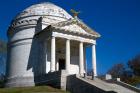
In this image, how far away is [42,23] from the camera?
4834 centimetres

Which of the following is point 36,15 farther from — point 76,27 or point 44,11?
point 76,27

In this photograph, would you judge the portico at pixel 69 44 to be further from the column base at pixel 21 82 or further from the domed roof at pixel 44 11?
the domed roof at pixel 44 11

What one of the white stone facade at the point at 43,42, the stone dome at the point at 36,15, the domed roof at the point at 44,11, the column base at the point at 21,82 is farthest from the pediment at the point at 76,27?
the column base at the point at 21,82

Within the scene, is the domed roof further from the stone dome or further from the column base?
the column base

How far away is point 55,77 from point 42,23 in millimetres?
11856

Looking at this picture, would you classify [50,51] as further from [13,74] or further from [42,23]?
[13,74]

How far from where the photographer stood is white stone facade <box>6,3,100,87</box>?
151 feet

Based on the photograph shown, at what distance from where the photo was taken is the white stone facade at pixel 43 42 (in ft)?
151

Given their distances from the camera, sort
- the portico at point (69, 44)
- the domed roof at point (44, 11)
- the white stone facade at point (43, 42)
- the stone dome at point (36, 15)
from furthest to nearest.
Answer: the domed roof at point (44, 11)
the stone dome at point (36, 15)
the white stone facade at point (43, 42)
the portico at point (69, 44)

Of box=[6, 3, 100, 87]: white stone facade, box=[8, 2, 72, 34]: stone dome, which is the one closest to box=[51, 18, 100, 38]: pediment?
box=[6, 3, 100, 87]: white stone facade

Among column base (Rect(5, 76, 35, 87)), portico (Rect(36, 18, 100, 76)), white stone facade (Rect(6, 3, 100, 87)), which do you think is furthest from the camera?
column base (Rect(5, 76, 35, 87))

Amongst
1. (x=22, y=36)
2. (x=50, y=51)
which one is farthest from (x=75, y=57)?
(x=22, y=36)

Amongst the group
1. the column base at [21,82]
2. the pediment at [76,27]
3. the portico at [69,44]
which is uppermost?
the pediment at [76,27]

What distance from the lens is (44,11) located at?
51.1 metres
